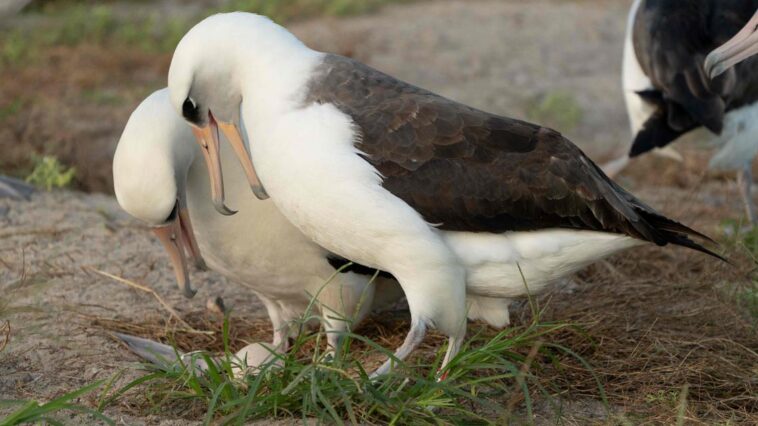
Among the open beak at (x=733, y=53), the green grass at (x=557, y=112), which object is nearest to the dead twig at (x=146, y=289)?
the open beak at (x=733, y=53)

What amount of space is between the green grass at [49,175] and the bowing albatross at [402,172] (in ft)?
9.43

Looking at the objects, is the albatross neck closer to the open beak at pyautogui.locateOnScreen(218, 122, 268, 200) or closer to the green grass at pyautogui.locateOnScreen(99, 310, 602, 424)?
the open beak at pyautogui.locateOnScreen(218, 122, 268, 200)

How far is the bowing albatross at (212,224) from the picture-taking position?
4691mm

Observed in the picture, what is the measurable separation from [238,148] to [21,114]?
484cm

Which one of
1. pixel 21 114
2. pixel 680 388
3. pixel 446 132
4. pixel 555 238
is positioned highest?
pixel 446 132

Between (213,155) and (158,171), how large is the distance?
24 centimetres

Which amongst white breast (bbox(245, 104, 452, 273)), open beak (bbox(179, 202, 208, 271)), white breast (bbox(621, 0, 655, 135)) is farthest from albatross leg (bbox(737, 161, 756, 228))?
open beak (bbox(179, 202, 208, 271))

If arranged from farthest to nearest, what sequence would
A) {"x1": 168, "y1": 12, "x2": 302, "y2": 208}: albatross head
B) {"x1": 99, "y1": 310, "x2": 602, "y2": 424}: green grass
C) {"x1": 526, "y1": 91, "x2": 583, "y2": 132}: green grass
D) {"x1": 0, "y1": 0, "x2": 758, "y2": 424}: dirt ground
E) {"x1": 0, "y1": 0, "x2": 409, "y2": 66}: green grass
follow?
{"x1": 0, "y1": 0, "x2": 409, "y2": 66}: green grass → {"x1": 526, "y1": 91, "x2": 583, "y2": 132}: green grass → {"x1": 0, "y1": 0, "x2": 758, "y2": 424}: dirt ground → {"x1": 168, "y1": 12, "x2": 302, "y2": 208}: albatross head → {"x1": 99, "y1": 310, "x2": 602, "y2": 424}: green grass

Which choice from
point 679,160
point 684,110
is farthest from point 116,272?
point 679,160

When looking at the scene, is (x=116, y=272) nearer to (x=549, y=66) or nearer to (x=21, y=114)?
(x=21, y=114)

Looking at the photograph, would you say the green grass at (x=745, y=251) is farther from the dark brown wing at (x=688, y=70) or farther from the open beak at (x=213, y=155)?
the open beak at (x=213, y=155)

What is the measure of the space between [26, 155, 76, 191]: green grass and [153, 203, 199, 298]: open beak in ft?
8.06

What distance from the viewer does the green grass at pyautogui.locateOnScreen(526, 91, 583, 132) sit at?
9.70 m

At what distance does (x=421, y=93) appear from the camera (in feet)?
15.3
